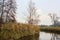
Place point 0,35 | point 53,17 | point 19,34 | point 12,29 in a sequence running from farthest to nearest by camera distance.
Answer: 1. point 53,17
2. point 19,34
3. point 12,29
4. point 0,35

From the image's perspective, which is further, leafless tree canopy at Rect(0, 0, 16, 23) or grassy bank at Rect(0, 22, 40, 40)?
leafless tree canopy at Rect(0, 0, 16, 23)

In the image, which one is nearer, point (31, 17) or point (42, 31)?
point (31, 17)

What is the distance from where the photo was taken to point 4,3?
25.0 feet

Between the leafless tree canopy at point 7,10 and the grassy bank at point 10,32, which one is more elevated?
the leafless tree canopy at point 7,10

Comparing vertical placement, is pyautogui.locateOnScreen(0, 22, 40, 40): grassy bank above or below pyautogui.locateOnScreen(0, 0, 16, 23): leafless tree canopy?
below

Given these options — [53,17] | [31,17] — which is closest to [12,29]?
[31,17]

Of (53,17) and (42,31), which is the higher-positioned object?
(53,17)

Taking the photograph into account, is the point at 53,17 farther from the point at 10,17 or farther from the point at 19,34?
the point at 19,34

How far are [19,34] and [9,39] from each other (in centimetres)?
107

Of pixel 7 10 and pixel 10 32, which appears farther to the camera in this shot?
pixel 7 10

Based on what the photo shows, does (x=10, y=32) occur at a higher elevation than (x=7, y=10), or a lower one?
lower

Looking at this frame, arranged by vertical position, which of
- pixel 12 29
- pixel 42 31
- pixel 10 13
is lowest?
pixel 42 31

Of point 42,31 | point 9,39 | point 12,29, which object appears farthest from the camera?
point 42,31

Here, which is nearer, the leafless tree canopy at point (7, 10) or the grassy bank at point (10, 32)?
the grassy bank at point (10, 32)
